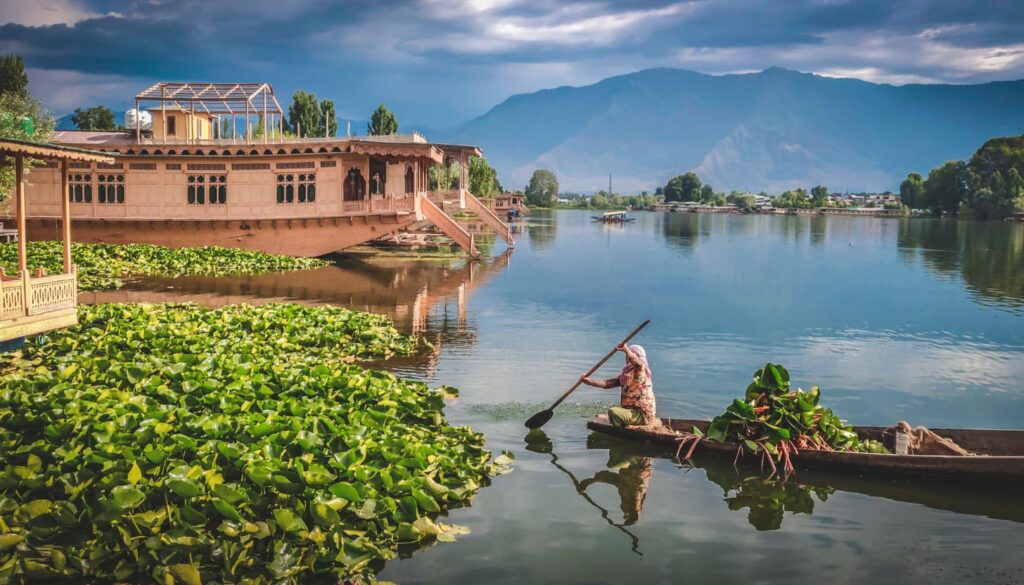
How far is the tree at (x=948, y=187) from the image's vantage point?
128750 mm

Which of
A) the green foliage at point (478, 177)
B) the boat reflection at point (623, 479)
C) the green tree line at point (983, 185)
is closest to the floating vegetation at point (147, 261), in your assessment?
the boat reflection at point (623, 479)

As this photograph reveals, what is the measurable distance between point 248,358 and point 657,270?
28.6 metres

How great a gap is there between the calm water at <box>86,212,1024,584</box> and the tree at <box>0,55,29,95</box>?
30.2 m

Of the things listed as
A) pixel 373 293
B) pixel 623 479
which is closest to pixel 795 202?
pixel 373 293

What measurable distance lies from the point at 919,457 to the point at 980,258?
43.6 meters

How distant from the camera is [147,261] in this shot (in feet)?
103

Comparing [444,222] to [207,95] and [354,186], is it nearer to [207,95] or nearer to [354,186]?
[354,186]

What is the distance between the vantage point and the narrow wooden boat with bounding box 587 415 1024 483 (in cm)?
1003

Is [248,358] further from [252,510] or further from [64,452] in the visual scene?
[252,510]

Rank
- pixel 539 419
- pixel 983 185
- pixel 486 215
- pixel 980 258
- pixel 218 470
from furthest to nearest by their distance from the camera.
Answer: pixel 983 185, pixel 980 258, pixel 486 215, pixel 539 419, pixel 218 470

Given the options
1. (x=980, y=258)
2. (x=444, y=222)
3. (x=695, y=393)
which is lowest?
(x=695, y=393)

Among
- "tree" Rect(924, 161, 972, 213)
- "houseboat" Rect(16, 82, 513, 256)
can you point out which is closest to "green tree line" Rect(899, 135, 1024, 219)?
"tree" Rect(924, 161, 972, 213)

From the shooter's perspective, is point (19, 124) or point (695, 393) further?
point (19, 124)

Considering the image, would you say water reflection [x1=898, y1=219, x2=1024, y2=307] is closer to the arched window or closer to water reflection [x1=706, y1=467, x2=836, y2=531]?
water reflection [x1=706, y1=467, x2=836, y2=531]
